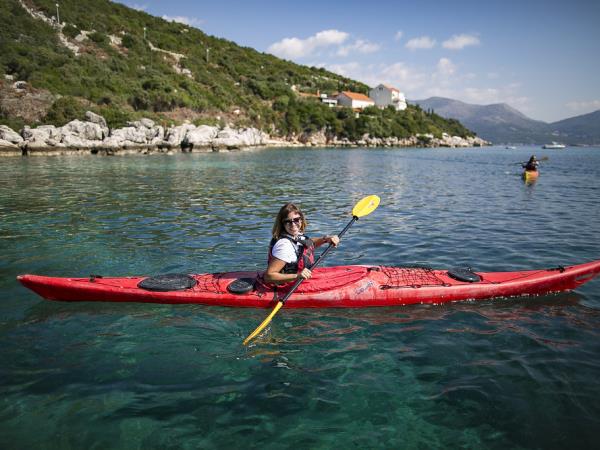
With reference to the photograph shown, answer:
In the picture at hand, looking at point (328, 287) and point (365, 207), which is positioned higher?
point (365, 207)

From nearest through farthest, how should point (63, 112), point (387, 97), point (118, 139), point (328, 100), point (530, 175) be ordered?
point (530, 175) < point (63, 112) < point (118, 139) < point (328, 100) < point (387, 97)

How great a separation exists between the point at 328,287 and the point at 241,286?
127 cm

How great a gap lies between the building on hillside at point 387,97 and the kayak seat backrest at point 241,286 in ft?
367

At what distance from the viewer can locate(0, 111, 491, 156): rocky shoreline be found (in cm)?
3369

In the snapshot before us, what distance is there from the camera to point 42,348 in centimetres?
464

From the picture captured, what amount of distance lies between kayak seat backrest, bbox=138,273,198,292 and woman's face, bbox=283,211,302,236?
172 cm

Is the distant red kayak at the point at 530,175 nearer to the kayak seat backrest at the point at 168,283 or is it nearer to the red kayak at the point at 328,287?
the red kayak at the point at 328,287

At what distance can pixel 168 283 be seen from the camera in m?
5.74

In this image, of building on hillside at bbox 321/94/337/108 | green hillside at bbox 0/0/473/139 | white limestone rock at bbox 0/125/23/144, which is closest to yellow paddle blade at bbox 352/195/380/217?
white limestone rock at bbox 0/125/23/144

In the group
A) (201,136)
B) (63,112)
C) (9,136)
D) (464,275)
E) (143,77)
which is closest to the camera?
(464,275)

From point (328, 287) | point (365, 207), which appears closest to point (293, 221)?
point (328, 287)

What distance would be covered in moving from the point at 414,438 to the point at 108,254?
703 centimetres

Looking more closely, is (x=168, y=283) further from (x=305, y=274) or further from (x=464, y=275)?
(x=464, y=275)

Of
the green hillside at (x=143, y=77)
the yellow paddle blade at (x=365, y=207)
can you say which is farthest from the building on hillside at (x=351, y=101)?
the yellow paddle blade at (x=365, y=207)
